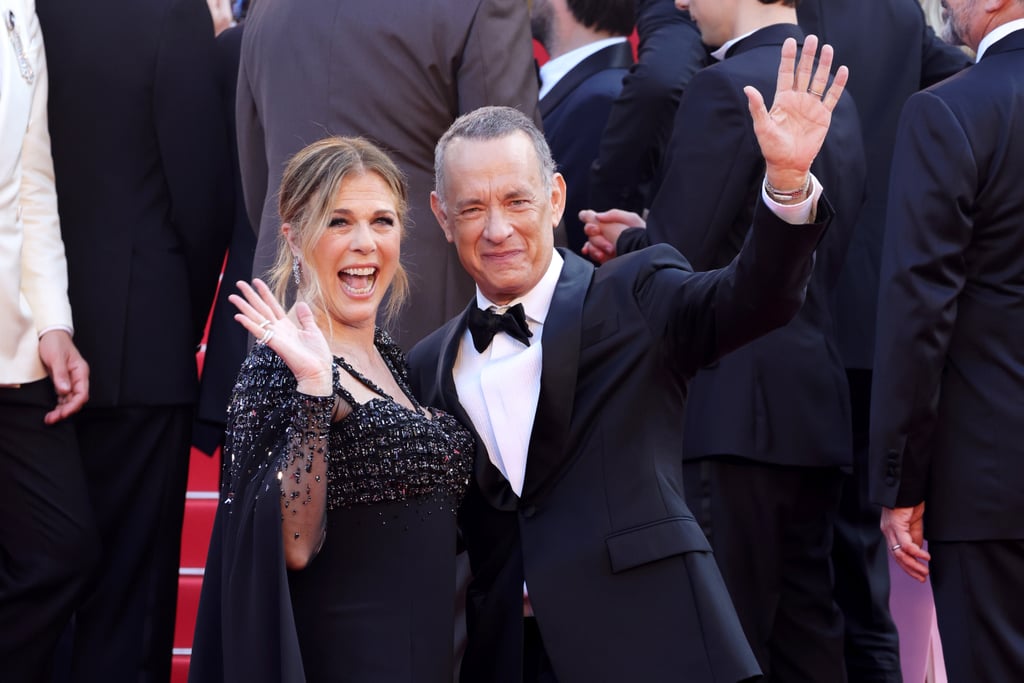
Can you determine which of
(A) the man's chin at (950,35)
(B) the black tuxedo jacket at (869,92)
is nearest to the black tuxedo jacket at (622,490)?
(A) the man's chin at (950,35)

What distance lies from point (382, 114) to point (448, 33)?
0.28m

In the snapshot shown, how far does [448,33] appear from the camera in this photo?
3.80m

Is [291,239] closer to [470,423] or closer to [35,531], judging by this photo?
[470,423]

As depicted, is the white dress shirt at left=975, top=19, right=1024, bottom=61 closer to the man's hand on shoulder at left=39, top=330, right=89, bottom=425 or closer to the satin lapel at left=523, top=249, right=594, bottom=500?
the satin lapel at left=523, top=249, right=594, bottom=500

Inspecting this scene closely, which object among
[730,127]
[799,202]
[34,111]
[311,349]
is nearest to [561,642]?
[311,349]

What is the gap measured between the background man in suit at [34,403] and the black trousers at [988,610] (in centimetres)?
228

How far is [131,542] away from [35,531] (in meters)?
0.41

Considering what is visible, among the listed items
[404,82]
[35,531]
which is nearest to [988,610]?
[404,82]

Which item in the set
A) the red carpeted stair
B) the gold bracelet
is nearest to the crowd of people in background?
the gold bracelet

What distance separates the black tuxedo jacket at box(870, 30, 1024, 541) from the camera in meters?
3.38

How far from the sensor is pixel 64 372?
12.9ft

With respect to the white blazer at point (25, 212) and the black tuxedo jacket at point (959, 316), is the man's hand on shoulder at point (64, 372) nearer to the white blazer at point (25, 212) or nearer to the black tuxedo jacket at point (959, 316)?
the white blazer at point (25, 212)

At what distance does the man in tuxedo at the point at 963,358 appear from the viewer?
11.0 feet

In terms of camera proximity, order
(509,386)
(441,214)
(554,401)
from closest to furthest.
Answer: (554,401)
(509,386)
(441,214)
